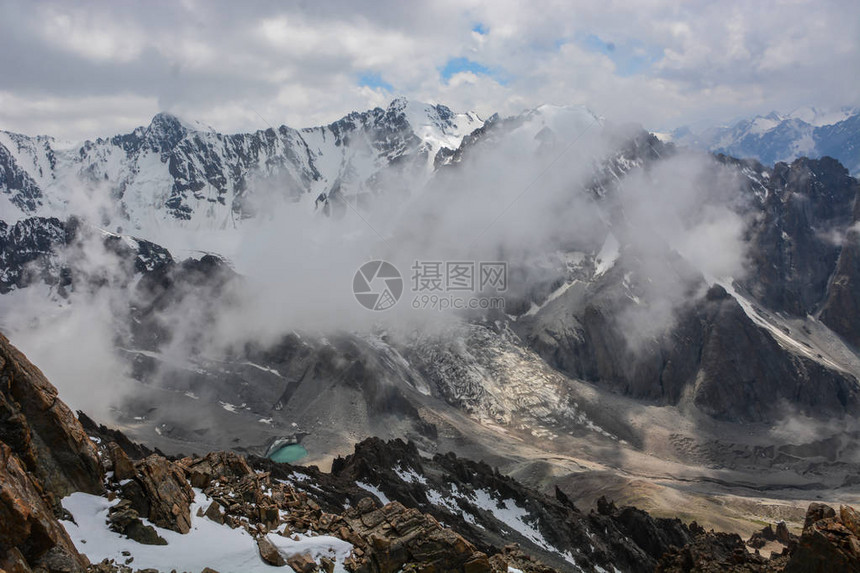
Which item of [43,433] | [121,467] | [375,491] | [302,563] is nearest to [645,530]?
[375,491]

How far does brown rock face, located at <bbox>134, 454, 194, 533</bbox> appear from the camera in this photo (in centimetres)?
3055

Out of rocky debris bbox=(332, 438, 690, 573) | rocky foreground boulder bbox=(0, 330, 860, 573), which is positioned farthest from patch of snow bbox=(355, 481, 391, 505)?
rocky foreground boulder bbox=(0, 330, 860, 573)

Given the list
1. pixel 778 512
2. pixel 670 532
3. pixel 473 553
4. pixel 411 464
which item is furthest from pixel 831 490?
pixel 473 553

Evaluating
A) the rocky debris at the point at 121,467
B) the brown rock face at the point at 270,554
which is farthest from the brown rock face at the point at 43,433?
the brown rock face at the point at 270,554

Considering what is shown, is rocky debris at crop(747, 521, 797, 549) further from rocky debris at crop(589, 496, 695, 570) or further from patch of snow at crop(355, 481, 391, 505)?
patch of snow at crop(355, 481, 391, 505)

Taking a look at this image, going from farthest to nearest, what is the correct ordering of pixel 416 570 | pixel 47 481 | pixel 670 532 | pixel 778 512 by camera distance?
pixel 778 512, pixel 670 532, pixel 416 570, pixel 47 481

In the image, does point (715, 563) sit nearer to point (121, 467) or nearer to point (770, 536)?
point (121, 467)

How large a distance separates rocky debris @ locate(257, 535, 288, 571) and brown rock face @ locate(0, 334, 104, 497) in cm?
836

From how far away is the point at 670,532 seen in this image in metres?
97.8

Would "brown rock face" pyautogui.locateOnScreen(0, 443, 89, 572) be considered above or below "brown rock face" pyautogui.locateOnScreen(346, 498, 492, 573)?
above

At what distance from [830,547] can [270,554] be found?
26.8m

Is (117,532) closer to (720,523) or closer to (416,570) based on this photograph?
(416,570)

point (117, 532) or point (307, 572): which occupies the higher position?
point (117, 532)

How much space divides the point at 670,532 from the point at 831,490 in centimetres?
12434
